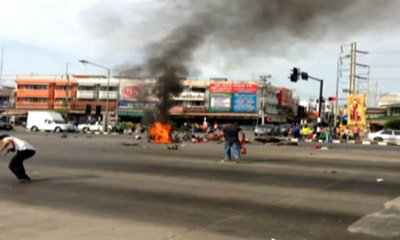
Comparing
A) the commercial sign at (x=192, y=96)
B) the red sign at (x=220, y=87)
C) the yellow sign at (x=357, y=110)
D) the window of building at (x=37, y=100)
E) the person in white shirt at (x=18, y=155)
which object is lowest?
the person in white shirt at (x=18, y=155)

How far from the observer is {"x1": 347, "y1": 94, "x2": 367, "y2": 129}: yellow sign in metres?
41.9

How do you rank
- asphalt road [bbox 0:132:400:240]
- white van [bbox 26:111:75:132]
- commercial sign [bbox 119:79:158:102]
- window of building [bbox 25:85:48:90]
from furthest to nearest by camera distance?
1. window of building [bbox 25:85:48:90]
2. white van [bbox 26:111:75:132]
3. commercial sign [bbox 119:79:158:102]
4. asphalt road [bbox 0:132:400:240]

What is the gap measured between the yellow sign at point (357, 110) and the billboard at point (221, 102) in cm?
3242

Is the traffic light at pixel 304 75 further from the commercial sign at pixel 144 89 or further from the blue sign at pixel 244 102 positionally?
the blue sign at pixel 244 102

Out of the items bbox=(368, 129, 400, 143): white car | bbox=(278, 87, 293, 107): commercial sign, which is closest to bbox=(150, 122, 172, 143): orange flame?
bbox=(368, 129, 400, 143): white car

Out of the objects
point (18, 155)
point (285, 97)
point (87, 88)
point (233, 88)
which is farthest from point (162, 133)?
point (285, 97)

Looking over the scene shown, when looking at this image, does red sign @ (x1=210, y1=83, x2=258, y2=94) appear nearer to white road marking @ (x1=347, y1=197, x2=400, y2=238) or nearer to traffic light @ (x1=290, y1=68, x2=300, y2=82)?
traffic light @ (x1=290, y1=68, x2=300, y2=82)

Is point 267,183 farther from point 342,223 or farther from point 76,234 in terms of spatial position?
point 76,234

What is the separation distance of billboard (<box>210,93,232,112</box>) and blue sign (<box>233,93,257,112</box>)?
3.18 ft

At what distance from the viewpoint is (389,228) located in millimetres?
6551

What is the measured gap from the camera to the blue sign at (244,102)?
7338cm

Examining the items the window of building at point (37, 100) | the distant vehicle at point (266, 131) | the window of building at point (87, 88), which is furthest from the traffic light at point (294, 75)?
the window of building at point (37, 100)

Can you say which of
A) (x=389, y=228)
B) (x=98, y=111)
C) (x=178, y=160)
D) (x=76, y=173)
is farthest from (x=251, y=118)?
(x=389, y=228)

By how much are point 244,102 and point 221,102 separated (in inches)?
156
